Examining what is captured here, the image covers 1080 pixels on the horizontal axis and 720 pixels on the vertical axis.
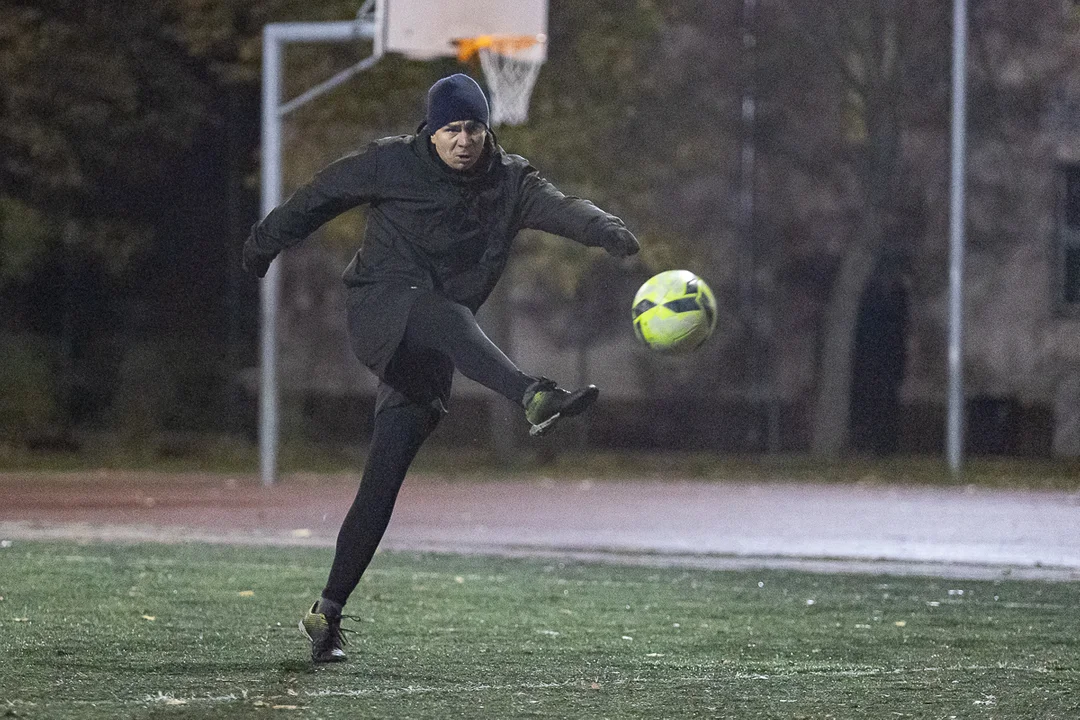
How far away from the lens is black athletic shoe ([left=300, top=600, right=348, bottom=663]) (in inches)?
263

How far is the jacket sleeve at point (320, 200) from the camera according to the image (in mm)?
6516

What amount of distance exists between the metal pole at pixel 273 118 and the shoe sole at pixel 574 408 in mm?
12006

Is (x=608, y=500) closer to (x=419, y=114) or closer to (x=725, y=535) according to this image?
(x=725, y=535)

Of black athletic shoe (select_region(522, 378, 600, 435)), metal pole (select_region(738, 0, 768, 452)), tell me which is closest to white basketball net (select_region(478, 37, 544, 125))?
metal pole (select_region(738, 0, 768, 452))

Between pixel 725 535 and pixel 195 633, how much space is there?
6.56 metres

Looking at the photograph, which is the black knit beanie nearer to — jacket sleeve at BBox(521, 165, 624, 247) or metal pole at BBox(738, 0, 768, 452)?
jacket sleeve at BBox(521, 165, 624, 247)

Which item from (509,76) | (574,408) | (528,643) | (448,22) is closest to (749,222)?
(509,76)

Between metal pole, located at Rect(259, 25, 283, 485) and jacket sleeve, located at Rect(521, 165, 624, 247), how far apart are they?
11904 mm

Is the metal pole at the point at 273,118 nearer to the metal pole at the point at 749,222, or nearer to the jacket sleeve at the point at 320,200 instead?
the metal pole at the point at 749,222

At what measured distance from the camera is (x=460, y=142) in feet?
21.1

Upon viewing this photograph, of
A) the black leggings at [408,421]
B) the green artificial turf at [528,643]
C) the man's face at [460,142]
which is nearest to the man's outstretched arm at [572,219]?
the man's face at [460,142]

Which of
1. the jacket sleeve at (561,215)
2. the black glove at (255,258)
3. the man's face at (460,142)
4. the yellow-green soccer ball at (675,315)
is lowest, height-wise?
the yellow-green soccer ball at (675,315)

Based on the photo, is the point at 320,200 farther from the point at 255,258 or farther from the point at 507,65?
the point at 507,65

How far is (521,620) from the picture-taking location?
8234mm
